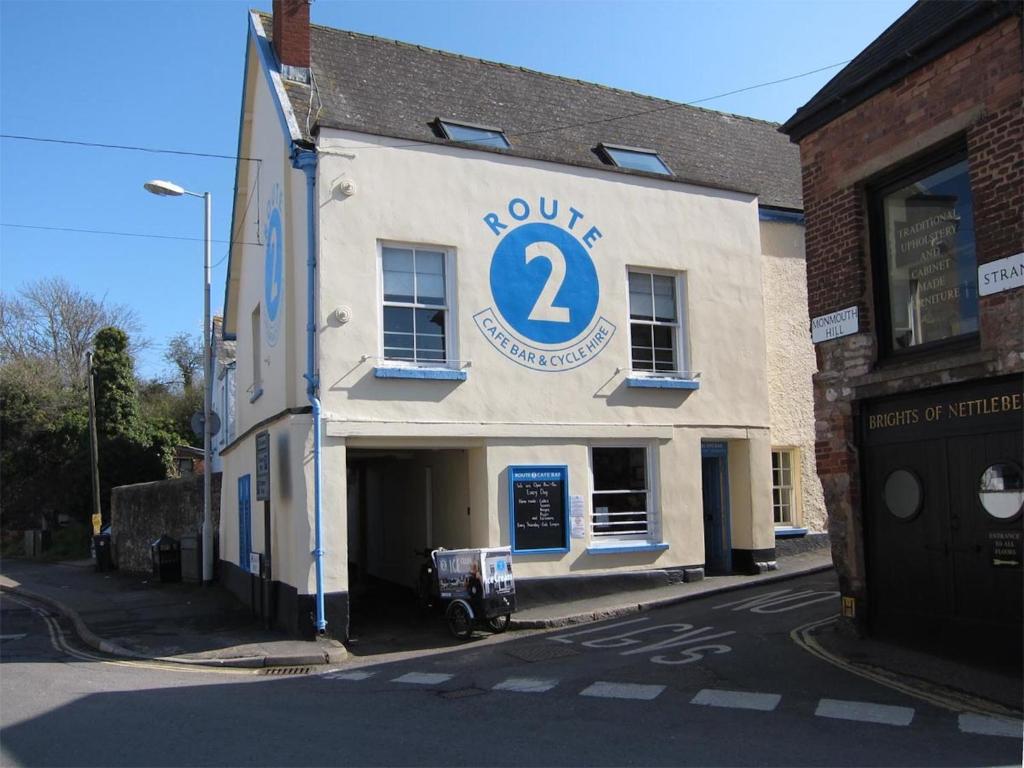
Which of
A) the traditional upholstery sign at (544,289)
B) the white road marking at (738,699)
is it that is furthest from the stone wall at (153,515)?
the white road marking at (738,699)

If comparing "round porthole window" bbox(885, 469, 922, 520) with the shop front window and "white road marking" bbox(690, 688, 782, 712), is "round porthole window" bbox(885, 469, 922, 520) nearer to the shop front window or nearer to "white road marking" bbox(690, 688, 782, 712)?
the shop front window

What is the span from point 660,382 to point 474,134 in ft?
16.5

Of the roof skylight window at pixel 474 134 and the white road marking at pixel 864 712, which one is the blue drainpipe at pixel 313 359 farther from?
the white road marking at pixel 864 712

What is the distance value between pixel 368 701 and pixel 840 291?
6771 millimetres

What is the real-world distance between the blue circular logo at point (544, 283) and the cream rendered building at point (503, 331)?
0.04 m

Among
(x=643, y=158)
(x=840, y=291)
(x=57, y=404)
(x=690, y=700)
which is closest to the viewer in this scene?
(x=690, y=700)

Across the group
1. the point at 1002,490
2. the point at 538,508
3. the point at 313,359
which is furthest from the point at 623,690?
the point at 313,359

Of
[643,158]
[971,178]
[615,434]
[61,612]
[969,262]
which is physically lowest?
[61,612]

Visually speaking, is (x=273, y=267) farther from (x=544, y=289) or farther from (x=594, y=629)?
(x=594, y=629)

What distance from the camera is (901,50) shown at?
945 centimetres

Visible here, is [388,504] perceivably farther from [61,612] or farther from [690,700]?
[690,700]

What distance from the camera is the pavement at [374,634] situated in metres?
8.46

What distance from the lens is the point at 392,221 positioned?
1302cm

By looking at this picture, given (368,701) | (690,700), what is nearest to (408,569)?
(368,701)
